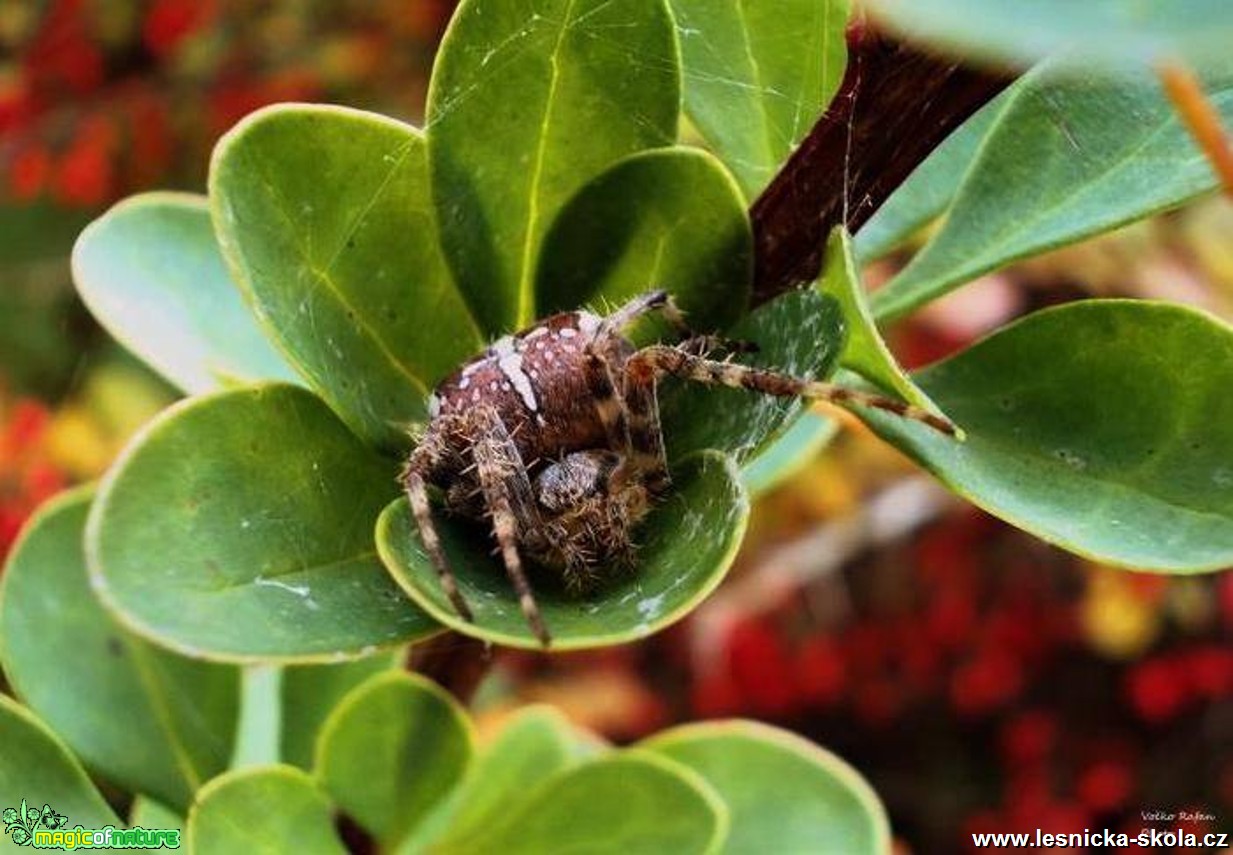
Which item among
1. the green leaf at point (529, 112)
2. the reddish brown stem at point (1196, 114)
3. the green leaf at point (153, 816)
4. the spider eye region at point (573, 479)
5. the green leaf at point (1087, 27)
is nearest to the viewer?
the green leaf at point (1087, 27)

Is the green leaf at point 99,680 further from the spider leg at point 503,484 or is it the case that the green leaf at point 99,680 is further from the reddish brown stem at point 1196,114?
the reddish brown stem at point 1196,114

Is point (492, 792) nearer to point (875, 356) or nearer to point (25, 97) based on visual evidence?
point (875, 356)

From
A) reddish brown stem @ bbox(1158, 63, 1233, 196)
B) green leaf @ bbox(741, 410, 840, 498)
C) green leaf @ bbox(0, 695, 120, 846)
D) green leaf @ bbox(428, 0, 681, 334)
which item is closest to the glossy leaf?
green leaf @ bbox(0, 695, 120, 846)

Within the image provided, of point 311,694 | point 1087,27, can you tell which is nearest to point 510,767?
point 311,694

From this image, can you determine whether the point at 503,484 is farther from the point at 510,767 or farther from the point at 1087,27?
the point at 1087,27

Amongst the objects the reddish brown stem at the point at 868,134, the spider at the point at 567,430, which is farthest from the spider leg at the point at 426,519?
the reddish brown stem at the point at 868,134
